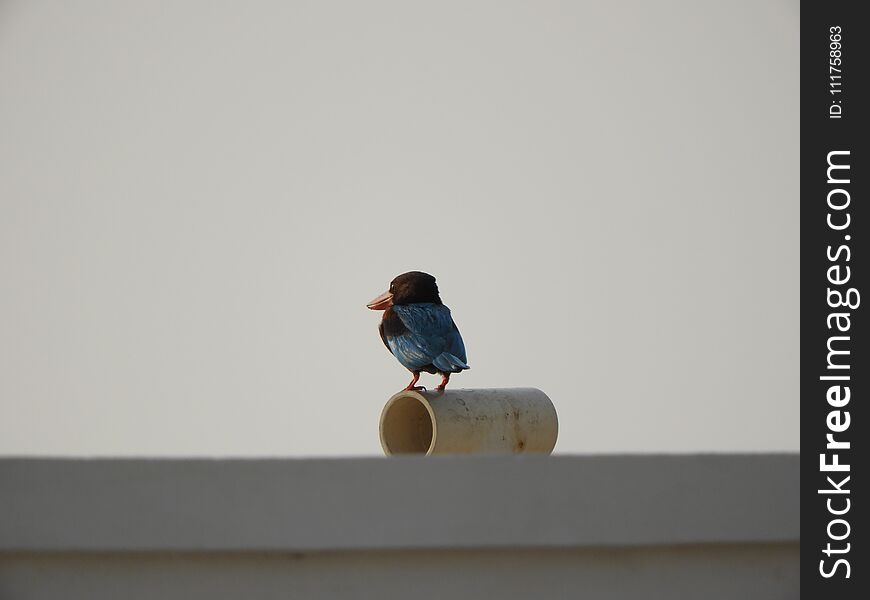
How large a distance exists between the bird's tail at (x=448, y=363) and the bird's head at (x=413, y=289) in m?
0.26

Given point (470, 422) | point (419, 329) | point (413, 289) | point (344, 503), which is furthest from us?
point (413, 289)

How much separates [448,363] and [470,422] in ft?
0.73

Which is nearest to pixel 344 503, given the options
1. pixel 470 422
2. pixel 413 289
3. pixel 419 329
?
pixel 470 422

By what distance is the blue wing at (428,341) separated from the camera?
355 centimetres

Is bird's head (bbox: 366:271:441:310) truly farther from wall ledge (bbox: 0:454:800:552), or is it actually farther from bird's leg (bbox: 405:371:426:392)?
wall ledge (bbox: 0:454:800:552)

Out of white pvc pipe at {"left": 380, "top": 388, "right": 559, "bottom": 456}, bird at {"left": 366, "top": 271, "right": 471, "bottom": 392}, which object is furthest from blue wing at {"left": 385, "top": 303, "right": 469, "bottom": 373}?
white pvc pipe at {"left": 380, "top": 388, "right": 559, "bottom": 456}

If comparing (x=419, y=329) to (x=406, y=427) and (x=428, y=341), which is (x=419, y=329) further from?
(x=406, y=427)

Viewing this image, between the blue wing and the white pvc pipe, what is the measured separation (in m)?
0.11

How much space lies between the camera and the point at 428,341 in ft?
11.7

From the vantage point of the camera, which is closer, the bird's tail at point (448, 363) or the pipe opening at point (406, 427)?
the bird's tail at point (448, 363)

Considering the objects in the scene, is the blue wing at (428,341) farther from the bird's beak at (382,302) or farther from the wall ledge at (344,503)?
the wall ledge at (344,503)

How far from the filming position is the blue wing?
11.7 ft

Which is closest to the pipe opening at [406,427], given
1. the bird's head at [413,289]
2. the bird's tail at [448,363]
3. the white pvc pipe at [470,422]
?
the white pvc pipe at [470,422]
